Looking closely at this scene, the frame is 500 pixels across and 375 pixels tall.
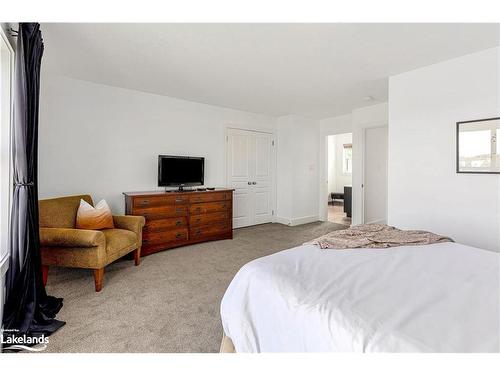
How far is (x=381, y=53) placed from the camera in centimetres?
268

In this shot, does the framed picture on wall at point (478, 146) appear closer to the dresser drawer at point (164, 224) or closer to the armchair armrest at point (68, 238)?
the dresser drawer at point (164, 224)

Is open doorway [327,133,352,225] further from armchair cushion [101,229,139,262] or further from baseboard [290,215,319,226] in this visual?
armchair cushion [101,229,139,262]

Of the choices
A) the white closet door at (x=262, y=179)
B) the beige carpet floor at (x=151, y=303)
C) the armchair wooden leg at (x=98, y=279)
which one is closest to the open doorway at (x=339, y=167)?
the white closet door at (x=262, y=179)

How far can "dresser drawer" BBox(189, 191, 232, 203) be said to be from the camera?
13.1 ft

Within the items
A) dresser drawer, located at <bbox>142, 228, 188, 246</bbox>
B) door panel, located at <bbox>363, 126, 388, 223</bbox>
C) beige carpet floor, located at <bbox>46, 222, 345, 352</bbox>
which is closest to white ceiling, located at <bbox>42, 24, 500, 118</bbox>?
door panel, located at <bbox>363, 126, 388, 223</bbox>

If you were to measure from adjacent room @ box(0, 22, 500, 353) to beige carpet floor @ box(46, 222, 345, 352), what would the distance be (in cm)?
2

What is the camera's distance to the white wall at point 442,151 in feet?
8.63

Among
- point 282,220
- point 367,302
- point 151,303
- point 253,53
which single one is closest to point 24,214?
point 151,303

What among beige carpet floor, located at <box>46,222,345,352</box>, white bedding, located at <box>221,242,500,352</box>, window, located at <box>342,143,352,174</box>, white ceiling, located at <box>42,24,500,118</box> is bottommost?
beige carpet floor, located at <box>46,222,345,352</box>

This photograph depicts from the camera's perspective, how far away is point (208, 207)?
13.7ft

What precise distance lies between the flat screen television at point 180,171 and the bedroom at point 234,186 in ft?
0.08

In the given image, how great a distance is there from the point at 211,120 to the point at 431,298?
171 inches

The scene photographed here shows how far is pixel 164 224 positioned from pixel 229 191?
123cm
